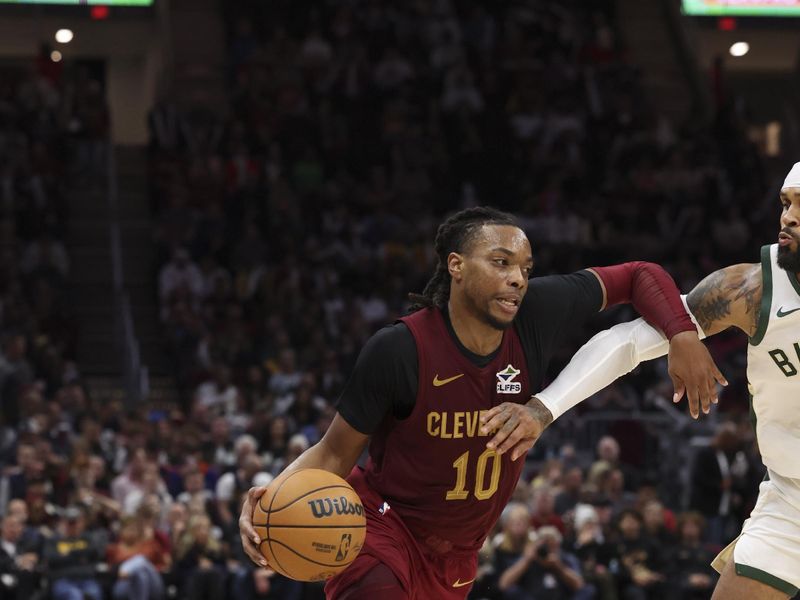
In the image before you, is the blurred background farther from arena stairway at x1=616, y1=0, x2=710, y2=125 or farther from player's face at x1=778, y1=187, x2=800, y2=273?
player's face at x1=778, y1=187, x2=800, y2=273

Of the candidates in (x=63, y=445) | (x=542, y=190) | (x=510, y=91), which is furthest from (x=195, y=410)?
(x=510, y=91)

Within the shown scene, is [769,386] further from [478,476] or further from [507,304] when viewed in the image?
[478,476]

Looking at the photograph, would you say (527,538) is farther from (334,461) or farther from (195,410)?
(334,461)

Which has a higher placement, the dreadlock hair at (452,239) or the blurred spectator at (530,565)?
the dreadlock hair at (452,239)

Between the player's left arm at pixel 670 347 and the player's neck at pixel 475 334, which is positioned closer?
the player's left arm at pixel 670 347

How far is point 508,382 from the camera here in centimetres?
567

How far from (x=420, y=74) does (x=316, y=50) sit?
1627 millimetres

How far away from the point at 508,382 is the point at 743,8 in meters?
18.6

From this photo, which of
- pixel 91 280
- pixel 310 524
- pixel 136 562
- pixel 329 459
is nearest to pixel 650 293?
pixel 329 459

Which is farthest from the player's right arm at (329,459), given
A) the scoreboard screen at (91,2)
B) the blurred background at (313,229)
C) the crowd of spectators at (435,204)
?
the scoreboard screen at (91,2)

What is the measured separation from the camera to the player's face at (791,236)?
5.56 meters

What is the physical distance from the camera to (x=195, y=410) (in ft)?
49.0

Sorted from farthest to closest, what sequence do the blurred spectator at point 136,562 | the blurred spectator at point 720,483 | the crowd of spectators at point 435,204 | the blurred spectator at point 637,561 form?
1. the crowd of spectators at point 435,204
2. the blurred spectator at point 720,483
3. the blurred spectator at point 637,561
4. the blurred spectator at point 136,562

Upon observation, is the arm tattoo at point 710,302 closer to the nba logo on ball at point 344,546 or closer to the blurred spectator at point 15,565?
the nba logo on ball at point 344,546
